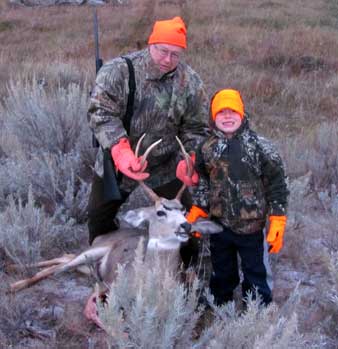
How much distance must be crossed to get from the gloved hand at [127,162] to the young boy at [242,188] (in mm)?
363

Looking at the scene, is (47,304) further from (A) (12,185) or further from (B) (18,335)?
(A) (12,185)

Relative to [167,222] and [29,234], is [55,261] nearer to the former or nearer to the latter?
[29,234]

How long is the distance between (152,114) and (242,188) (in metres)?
0.96

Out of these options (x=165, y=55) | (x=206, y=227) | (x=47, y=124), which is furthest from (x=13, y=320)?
(x=47, y=124)

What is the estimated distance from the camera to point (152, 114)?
4.42 metres

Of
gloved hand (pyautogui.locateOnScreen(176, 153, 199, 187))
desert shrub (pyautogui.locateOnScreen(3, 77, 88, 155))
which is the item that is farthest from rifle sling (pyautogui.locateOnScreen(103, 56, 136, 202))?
desert shrub (pyautogui.locateOnScreen(3, 77, 88, 155))

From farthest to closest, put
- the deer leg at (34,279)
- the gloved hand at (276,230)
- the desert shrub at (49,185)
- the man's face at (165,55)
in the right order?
the desert shrub at (49,185), the deer leg at (34,279), the man's face at (165,55), the gloved hand at (276,230)

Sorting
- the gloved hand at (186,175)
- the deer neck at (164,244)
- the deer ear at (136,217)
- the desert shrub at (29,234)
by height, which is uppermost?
the gloved hand at (186,175)

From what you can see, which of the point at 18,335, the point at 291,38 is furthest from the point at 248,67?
the point at 18,335

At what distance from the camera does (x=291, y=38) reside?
13906mm

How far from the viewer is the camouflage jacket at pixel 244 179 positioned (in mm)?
3738

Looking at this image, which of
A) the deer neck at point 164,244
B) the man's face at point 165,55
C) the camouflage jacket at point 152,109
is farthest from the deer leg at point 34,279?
the man's face at point 165,55

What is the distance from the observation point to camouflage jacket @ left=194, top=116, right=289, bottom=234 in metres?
3.74

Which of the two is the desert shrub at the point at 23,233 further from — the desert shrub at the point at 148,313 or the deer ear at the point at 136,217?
the desert shrub at the point at 148,313
